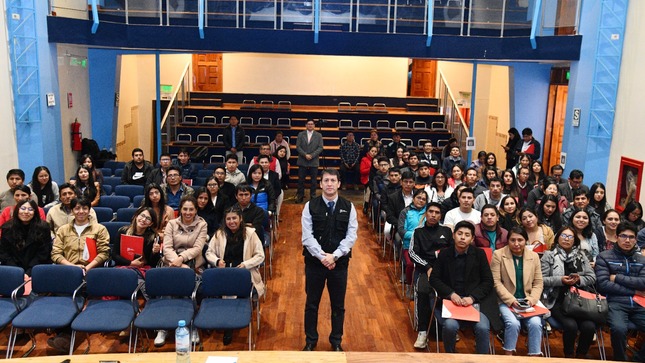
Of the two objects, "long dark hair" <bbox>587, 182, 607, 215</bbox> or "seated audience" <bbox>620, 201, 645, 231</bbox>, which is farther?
"long dark hair" <bbox>587, 182, 607, 215</bbox>

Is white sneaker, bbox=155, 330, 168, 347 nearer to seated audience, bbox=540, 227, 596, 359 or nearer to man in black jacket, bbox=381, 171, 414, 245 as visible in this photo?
man in black jacket, bbox=381, 171, 414, 245

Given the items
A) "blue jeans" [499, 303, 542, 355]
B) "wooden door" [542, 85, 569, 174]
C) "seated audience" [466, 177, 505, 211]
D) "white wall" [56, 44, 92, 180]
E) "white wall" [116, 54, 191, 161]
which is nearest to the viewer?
"blue jeans" [499, 303, 542, 355]

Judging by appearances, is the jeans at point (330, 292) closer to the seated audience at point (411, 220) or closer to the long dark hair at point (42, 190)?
the seated audience at point (411, 220)

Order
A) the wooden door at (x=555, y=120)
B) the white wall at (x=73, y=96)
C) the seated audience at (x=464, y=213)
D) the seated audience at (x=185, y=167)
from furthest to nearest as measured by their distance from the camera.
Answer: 1. the wooden door at (x=555, y=120)
2. the white wall at (x=73, y=96)
3. the seated audience at (x=185, y=167)
4. the seated audience at (x=464, y=213)

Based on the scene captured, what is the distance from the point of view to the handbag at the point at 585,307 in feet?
19.2

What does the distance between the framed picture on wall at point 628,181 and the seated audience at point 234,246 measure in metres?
6.36

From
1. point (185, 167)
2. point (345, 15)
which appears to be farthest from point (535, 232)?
point (345, 15)

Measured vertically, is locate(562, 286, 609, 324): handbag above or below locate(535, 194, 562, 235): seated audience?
below

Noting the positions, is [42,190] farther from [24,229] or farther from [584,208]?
[584,208]

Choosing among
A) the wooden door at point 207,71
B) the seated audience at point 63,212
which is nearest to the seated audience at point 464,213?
the seated audience at point 63,212

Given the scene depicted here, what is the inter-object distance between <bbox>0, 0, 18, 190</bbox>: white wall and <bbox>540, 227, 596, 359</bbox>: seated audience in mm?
8699

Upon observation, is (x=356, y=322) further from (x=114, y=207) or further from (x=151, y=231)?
(x=114, y=207)

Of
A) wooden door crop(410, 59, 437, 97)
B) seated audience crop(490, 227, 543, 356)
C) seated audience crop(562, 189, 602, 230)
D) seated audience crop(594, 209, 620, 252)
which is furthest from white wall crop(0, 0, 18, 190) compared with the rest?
wooden door crop(410, 59, 437, 97)

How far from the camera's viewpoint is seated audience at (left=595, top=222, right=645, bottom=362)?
5.84m
